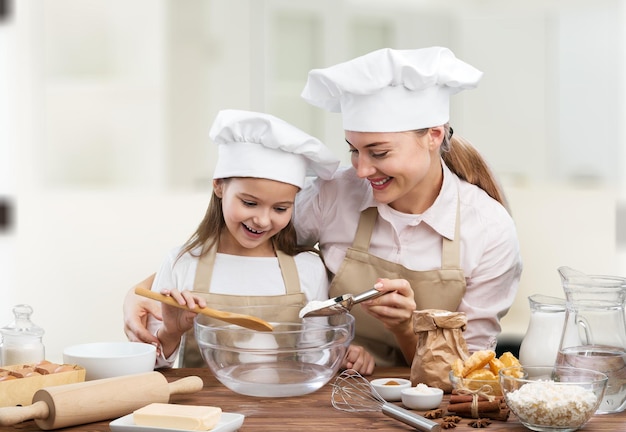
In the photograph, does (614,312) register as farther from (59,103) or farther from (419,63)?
(59,103)

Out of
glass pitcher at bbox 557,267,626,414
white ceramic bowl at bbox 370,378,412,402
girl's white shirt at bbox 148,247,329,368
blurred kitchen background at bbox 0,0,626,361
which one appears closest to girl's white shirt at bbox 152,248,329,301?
girl's white shirt at bbox 148,247,329,368

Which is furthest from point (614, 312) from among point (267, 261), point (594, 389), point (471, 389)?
point (267, 261)

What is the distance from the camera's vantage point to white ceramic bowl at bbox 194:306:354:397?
67.2 inches

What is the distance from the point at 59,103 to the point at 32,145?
279mm

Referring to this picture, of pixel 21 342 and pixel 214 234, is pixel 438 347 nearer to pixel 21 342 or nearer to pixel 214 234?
pixel 214 234

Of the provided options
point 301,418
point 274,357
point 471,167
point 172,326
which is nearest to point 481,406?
point 301,418

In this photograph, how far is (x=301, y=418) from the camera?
5.07ft

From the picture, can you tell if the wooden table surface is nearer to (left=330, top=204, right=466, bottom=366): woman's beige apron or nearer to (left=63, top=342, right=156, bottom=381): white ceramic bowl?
(left=63, top=342, right=156, bottom=381): white ceramic bowl

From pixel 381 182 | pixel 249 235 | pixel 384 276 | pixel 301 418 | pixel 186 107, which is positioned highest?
pixel 186 107

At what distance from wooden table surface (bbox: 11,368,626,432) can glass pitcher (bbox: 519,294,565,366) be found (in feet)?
0.55

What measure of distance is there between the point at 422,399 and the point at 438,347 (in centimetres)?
17

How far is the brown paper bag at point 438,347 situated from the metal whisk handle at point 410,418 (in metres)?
0.21

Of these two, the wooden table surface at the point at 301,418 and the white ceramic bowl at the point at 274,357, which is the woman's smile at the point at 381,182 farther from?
the wooden table surface at the point at 301,418

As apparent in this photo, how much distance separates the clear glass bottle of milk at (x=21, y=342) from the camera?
1766 mm
